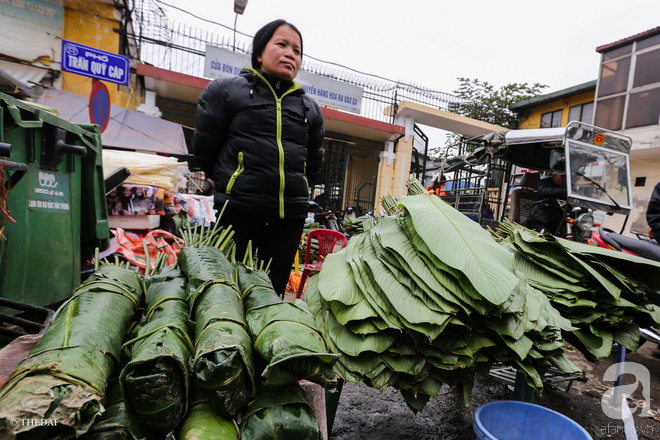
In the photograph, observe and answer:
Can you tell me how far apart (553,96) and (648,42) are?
155 inches

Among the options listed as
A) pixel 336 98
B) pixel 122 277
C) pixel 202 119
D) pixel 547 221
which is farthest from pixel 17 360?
pixel 336 98

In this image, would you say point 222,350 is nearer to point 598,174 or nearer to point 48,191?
point 48,191

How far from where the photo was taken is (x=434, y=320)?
112cm

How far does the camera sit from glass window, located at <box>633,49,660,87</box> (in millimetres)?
10492

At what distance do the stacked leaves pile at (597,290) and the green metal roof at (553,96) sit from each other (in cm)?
1499

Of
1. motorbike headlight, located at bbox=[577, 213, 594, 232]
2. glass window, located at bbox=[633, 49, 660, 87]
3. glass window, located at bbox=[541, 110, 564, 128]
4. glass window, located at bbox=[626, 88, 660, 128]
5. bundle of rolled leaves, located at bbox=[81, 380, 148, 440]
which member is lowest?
bundle of rolled leaves, located at bbox=[81, 380, 148, 440]

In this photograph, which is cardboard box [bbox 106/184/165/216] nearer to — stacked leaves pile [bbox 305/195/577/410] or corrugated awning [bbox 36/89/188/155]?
stacked leaves pile [bbox 305/195/577/410]

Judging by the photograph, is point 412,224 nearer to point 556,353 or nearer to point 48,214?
point 556,353

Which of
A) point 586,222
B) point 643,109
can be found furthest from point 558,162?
point 643,109

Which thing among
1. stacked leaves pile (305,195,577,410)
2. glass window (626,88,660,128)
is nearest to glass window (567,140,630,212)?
stacked leaves pile (305,195,577,410)

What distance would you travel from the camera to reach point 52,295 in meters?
2.31

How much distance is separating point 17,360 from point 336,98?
11.5 m

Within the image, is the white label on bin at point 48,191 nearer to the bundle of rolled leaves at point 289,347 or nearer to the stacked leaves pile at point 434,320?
the stacked leaves pile at point 434,320

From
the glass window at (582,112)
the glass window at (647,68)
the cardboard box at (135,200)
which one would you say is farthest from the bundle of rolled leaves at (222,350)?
the glass window at (582,112)
